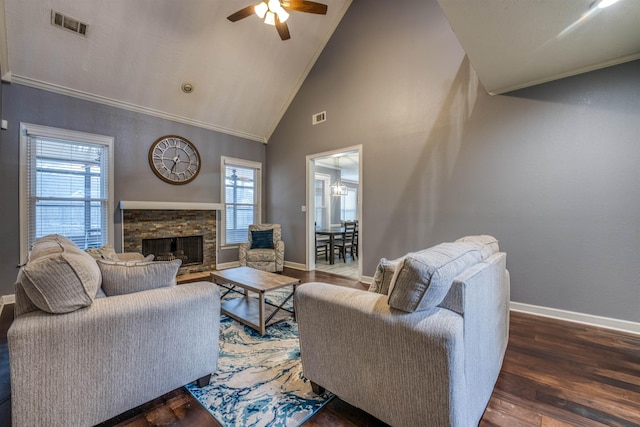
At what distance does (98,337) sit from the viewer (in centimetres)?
131

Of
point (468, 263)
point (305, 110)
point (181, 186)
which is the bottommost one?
point (468, 263)

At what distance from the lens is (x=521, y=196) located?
299 cm

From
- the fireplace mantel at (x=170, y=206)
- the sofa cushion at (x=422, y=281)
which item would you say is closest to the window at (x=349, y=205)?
the fireplace mantel at (x=170, y=206)

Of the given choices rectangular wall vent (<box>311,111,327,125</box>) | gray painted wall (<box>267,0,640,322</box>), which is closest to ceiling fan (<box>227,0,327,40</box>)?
gray painted wall (<box>267,0,640,322</box>)

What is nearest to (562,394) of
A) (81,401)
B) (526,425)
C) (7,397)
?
(526,425)

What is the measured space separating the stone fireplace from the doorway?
183 centimetres

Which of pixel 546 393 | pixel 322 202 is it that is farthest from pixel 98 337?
pixel 322 202

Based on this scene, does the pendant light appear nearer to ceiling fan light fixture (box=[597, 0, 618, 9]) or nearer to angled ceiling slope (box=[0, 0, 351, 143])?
angled ceiling slope (box=[0, 0, 351, 143])

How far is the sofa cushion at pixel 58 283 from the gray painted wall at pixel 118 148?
315cm

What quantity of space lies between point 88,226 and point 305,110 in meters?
3.95

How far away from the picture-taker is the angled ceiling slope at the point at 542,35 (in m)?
1.87

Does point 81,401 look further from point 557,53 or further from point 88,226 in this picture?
point 557,53

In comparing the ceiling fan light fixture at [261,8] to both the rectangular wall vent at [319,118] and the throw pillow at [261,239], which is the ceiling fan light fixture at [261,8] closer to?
the rectangular wall vent at [319,118]

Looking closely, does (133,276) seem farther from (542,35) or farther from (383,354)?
(542,35)
